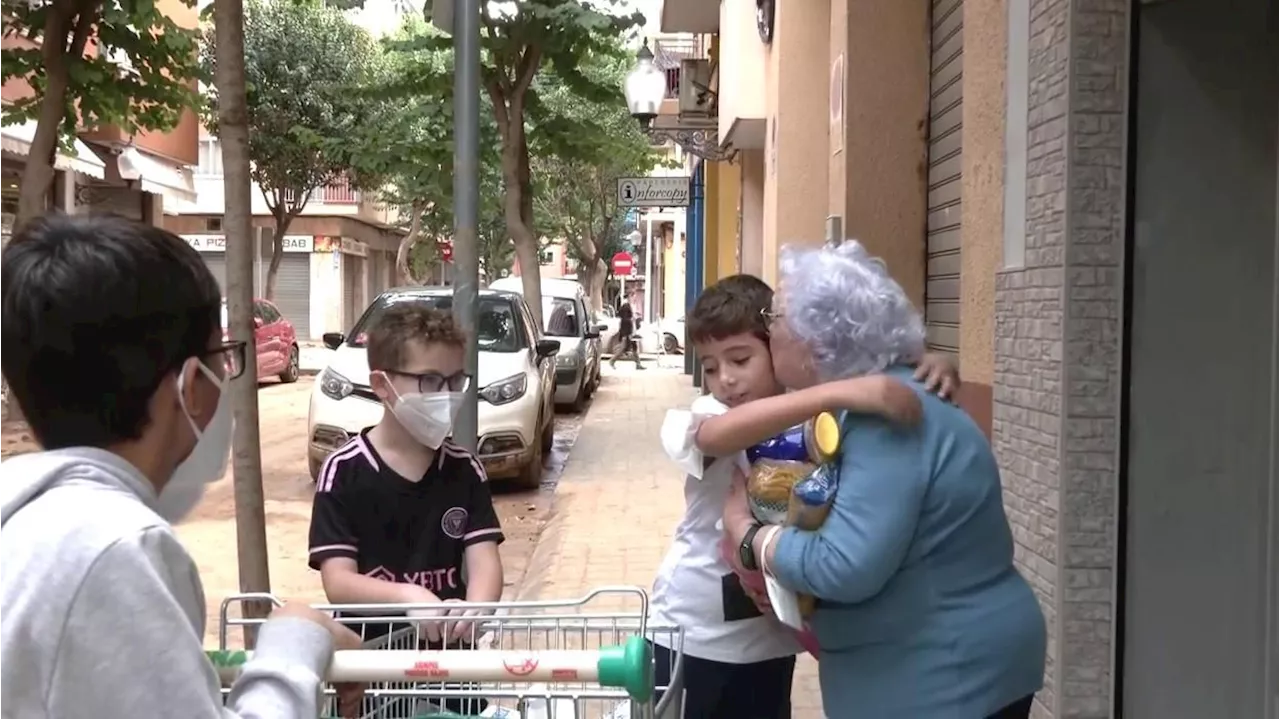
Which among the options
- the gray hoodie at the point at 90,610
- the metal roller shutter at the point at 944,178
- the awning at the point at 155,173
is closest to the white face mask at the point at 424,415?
the gray hoodie at the point at 90,610

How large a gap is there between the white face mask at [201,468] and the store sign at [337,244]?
44.3 meters

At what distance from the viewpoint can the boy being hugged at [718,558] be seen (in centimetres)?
281

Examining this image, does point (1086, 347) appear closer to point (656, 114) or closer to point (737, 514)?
point (737, 514)

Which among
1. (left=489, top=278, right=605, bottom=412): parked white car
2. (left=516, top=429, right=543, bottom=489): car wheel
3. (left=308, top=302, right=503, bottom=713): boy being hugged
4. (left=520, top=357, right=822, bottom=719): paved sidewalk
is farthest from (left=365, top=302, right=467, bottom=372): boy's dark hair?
(left=489, top=278, right=605, bottom=412): parked white car

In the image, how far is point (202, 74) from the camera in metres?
9.93

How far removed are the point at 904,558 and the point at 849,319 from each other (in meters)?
0.45

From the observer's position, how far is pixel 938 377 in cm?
244

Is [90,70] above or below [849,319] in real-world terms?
above

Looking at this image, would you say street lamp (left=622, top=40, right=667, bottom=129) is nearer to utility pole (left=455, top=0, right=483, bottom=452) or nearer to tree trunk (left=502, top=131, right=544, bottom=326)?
tree trunk (left=502, top=131, right=544, bottom=326)

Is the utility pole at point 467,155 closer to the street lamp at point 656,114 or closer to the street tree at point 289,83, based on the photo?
the street lamp at point 656,114

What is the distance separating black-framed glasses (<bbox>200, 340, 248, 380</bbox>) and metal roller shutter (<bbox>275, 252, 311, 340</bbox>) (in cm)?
4489

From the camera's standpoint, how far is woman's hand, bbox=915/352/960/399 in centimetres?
242

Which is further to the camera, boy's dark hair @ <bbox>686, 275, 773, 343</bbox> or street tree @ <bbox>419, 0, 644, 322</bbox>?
street tree @ <bbox>419, 0, 644, 322</bbox>

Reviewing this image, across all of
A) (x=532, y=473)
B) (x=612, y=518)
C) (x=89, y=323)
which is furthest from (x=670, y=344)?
(x=89, y=323)
